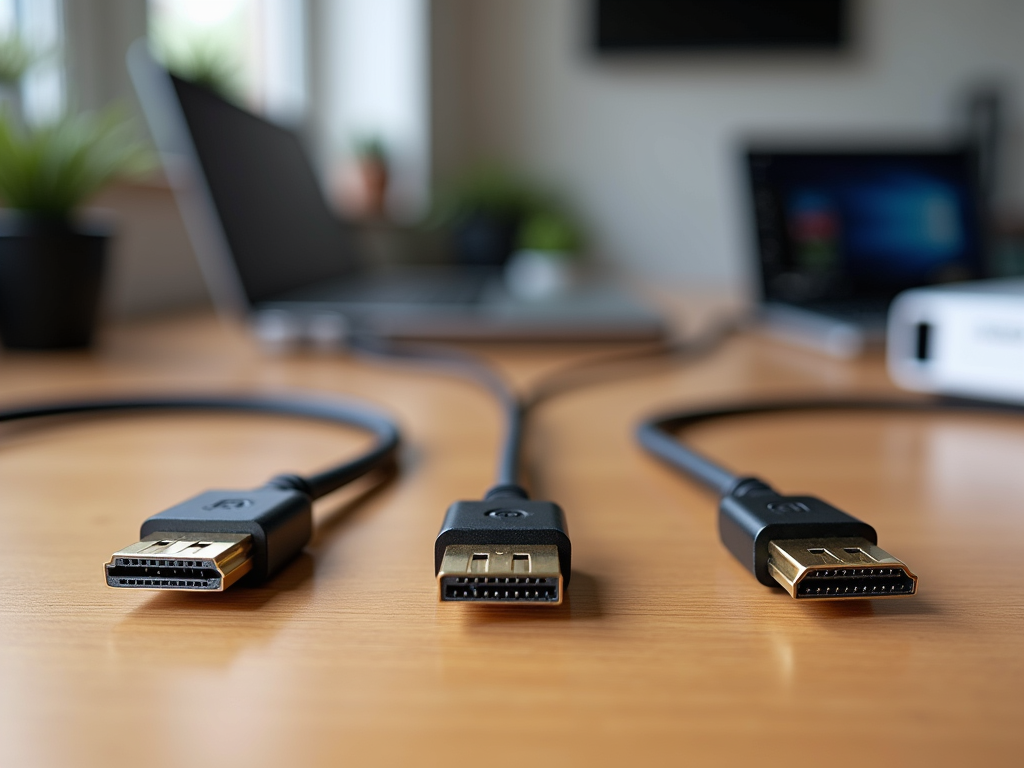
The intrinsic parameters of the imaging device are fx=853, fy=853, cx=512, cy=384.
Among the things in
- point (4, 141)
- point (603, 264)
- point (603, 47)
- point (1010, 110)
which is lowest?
point (603, 264)

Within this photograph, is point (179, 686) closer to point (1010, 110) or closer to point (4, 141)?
point (4, 141)

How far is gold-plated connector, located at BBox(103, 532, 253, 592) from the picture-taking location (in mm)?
223

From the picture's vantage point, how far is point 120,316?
0.94 metres

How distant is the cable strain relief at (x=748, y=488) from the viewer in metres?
0.27

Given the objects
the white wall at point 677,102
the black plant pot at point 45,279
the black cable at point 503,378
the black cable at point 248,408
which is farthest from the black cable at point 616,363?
the white wall at point 677,102

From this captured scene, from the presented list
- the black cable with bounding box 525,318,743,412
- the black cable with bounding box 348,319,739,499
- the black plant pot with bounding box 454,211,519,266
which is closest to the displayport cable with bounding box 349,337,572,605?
the black cable with bounding box 348,319,739,499

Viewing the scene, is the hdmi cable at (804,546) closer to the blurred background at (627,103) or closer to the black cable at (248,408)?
the black cable at (248,408)

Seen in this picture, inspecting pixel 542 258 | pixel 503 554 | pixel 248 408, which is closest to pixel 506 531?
pixel 503 554

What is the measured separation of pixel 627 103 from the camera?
262cm

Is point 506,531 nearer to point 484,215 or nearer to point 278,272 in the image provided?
point 278,272

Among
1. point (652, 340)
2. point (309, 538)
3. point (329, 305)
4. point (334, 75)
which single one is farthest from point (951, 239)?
point (334, 75)

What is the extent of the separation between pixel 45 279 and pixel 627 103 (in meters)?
2.22

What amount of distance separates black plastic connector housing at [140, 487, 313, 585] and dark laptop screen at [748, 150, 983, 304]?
0.75m

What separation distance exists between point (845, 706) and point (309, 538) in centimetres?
17
